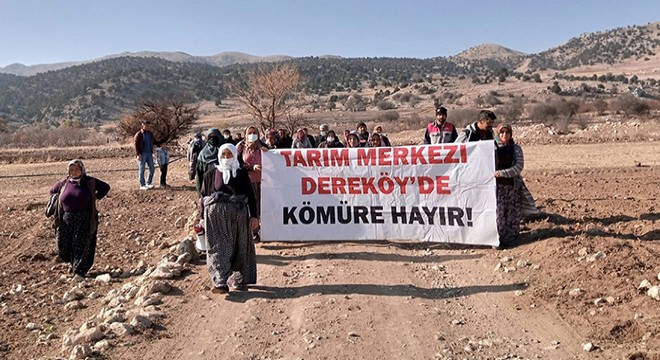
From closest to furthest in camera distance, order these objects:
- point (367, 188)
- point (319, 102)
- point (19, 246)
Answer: point (367, 188), point (19, 246), point (319, 102)

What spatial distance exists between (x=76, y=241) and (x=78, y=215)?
1.25 feet

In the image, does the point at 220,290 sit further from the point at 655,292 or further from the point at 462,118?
the point at 462,118

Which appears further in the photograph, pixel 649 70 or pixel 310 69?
pixel 310 69

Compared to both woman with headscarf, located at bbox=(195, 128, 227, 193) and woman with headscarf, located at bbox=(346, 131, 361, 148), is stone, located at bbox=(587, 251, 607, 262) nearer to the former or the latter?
woman with headscarf, located at bbox=(346, 131, 361, 148)

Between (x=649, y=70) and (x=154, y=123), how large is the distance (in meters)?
77.5

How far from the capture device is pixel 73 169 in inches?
281

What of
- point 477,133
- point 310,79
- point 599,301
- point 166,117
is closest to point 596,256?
point 599,301

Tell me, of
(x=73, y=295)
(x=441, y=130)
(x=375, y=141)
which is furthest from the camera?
(x=375, y=141)

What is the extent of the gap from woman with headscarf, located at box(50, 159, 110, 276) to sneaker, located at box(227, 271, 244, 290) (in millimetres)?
2301

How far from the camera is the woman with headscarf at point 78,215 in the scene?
23.7 ft

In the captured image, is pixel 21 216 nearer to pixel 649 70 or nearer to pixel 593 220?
pixel 593 220

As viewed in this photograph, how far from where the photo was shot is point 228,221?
19.0ft

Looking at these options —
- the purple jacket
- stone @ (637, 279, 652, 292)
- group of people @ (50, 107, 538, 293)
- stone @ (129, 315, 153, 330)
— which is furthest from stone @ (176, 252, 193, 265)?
stone @ (637, 279, 652, 292)

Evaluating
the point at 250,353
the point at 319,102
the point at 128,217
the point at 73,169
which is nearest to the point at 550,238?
the point at 250,353
